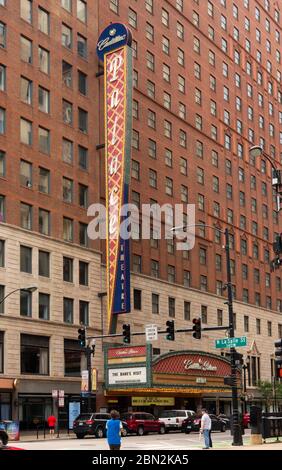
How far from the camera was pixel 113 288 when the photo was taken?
66.4 m

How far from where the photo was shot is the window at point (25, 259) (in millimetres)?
62906

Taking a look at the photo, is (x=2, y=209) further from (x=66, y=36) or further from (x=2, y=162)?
(x=66, y=36)

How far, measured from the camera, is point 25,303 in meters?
63.1

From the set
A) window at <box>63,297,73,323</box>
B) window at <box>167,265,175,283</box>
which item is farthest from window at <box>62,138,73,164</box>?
window at <box>167,265,175,283</box>

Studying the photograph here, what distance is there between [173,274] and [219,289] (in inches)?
442

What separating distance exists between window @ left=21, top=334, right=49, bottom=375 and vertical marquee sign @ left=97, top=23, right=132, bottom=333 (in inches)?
234

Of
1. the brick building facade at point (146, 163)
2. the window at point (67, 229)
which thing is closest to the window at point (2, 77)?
the brick building facade at point (146, 163)

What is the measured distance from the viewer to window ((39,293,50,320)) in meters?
64.6

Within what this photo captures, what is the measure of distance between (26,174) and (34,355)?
15.2 metres

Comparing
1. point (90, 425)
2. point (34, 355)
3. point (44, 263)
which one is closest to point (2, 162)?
point (44, 263)

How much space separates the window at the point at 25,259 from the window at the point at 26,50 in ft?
54.2
